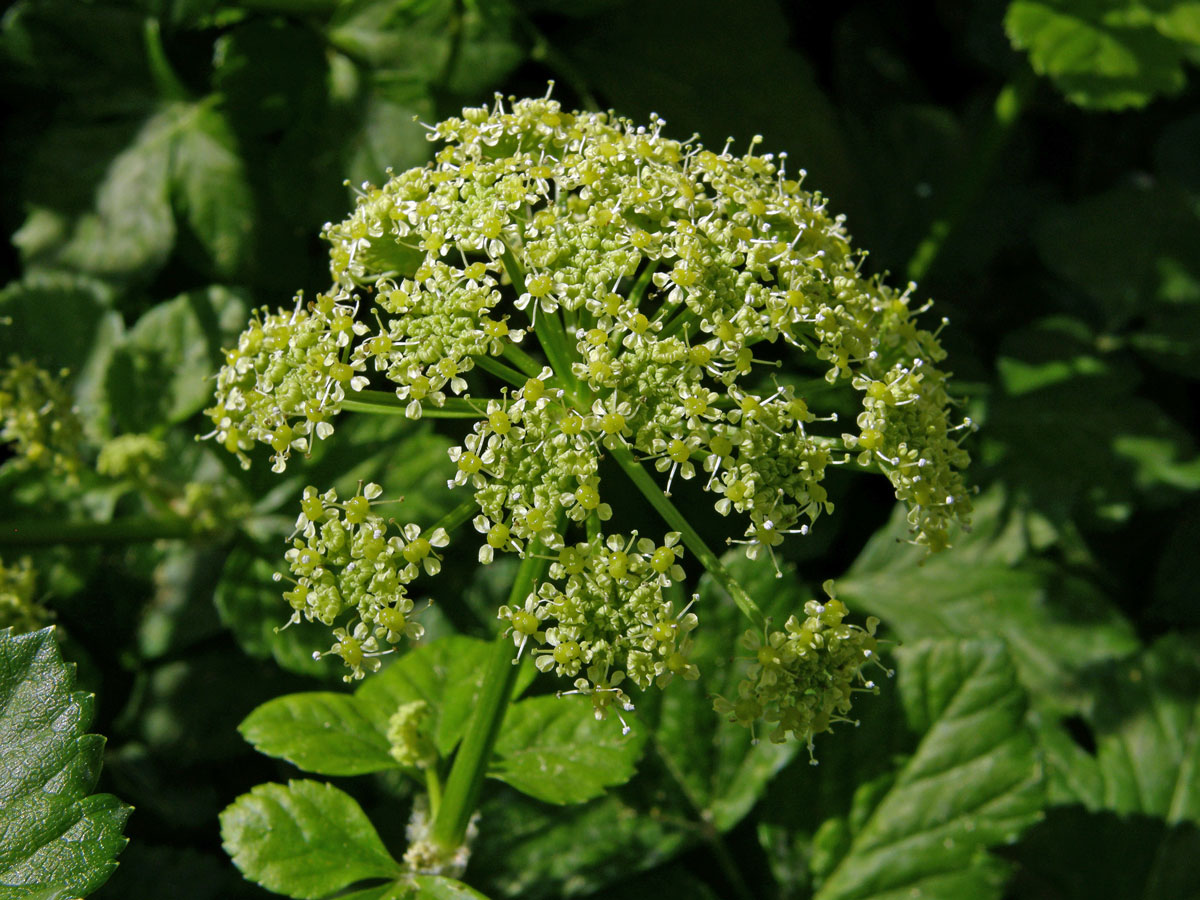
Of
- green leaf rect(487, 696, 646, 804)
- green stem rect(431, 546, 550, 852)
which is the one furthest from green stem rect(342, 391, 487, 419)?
green leaf rect(487, 696, 646, 804)

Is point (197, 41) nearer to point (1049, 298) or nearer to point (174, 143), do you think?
point (174, 143)

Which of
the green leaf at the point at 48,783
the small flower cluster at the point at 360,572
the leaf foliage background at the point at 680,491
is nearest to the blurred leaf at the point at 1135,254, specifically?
the leaf foliage background at the point at 680,491

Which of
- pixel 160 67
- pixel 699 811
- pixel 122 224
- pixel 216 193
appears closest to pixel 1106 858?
pixel 699 811

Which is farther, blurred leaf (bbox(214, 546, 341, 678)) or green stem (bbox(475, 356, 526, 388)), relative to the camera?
blurred leaf (bbox(214, 546, 341, 678))

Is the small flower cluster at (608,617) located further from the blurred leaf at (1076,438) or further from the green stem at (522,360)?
the blurred leaf at (1076,438)

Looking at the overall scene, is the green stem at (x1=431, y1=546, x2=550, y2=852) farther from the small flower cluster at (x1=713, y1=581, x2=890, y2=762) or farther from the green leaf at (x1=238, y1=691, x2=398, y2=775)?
the small flower cluster at (x1=713, y1=581, x2=890, y2=762)
